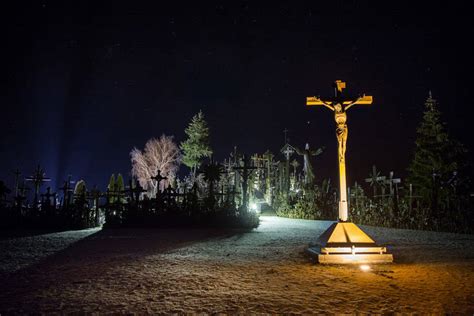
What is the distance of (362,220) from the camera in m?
18.0

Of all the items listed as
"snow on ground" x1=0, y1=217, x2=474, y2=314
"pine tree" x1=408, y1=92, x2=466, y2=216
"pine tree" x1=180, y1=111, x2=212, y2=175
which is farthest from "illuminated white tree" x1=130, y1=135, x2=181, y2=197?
"snow on ground" x1=0, y1=217, x2=474, y2=314

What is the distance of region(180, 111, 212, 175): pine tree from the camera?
44.6 meters

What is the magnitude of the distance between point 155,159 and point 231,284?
43224mm

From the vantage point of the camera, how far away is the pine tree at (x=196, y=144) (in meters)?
44.6

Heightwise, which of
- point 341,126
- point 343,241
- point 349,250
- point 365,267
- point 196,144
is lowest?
point 365,267

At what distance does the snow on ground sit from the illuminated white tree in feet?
129

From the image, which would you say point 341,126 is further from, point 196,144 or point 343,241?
point 196,144

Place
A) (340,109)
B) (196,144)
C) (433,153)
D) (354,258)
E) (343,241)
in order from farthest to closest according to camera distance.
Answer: (196,144)
(433,153)
(340,109)
(343,241)
(354,258)

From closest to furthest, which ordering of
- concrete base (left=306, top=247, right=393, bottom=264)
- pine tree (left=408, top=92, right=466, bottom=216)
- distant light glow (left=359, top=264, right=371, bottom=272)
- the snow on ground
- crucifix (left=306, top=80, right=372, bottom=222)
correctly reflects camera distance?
the snow on ground
distant light glow (left=359, top=264, right=371, bottom=272)
concrete base (left=306, top=247, right=393, bottom=264)
crucifix (left=306, top=80, right=372, bottom=222)
pine tree (left=408, top=92, right=466, bottom=216)

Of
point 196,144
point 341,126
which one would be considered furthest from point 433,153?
point 196,144

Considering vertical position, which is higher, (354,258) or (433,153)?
(433,153)

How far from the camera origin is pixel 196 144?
4491 centimetres

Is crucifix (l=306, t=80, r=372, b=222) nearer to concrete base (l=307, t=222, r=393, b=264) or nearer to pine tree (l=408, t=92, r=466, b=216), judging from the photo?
concrete base (l=307, t=222, r=393, b=264)

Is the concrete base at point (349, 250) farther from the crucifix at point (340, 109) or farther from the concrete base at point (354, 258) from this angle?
the crucifix at point (340, 109)
